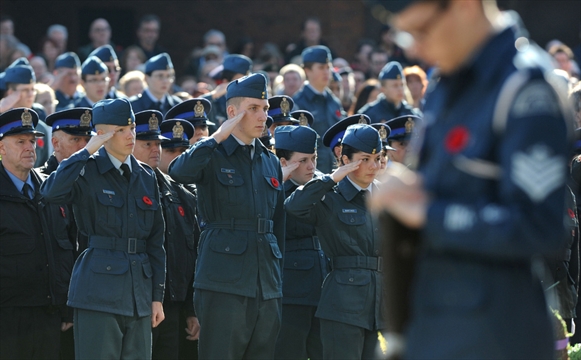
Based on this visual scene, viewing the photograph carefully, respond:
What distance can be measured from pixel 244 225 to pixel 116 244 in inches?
31.7

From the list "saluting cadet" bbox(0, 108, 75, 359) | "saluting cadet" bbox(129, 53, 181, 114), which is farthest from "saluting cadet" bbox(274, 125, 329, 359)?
"saluting cadet" bbox(129, 53, 181, 114)

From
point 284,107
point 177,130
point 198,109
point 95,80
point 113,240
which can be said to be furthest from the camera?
point 95,80

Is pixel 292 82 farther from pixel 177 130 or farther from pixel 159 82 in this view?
pixel 177 130

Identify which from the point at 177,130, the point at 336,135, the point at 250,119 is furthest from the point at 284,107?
the point at 250,119

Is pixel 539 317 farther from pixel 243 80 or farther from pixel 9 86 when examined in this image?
pixel 9 86

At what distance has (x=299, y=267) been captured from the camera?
7.30 m

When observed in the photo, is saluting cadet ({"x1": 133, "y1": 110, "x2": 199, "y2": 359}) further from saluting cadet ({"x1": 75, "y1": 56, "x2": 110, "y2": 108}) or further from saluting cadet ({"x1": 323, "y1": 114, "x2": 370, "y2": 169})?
saluting cadet ({"x1": 75, "y1": 56, "x2": 110, "y2": 108})

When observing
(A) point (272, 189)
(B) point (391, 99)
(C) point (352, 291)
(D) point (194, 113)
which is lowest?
(C) point (352, 291)

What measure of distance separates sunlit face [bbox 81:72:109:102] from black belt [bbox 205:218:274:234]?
4090 millimetres

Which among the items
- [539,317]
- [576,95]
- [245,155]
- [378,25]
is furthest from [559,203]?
[378,25]

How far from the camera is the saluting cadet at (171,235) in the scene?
7.39 m

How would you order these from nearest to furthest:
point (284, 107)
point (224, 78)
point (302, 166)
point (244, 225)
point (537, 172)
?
point (537, 172)
point (244, 225)
point (302, 166)
point (284, 107)
point (224, 78)

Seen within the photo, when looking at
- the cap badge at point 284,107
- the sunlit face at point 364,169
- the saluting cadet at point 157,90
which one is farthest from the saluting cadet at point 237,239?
the saluting cadet at point 157,90

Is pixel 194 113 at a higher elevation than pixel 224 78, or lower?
lower
